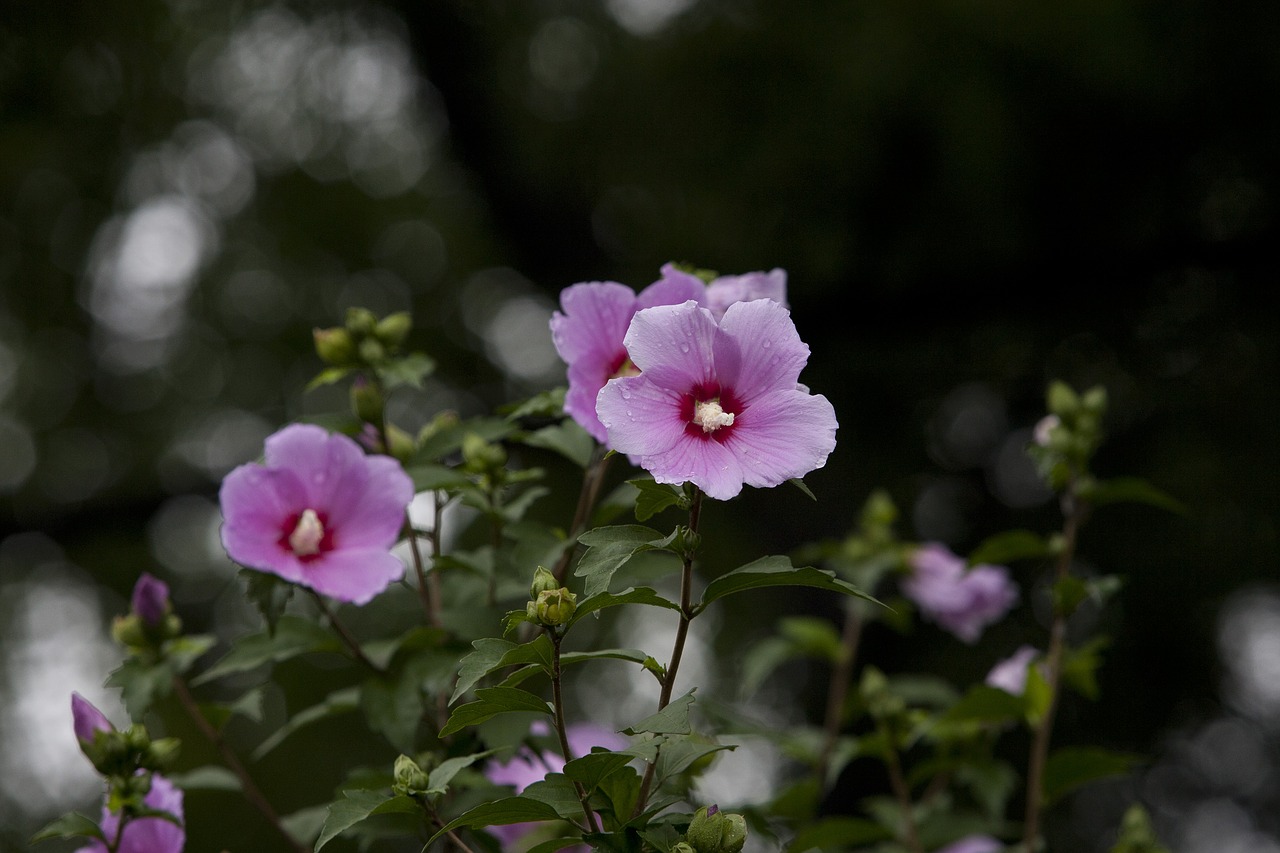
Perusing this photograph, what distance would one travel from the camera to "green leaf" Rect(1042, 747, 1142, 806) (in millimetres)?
1132

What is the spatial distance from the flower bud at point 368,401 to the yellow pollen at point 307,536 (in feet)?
0.35

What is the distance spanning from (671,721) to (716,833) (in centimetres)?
7

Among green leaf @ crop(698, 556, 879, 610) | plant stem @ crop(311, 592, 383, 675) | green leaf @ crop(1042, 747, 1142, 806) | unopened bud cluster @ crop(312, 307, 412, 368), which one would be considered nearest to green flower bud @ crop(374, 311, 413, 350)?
unopened bud cluster @ crop(312, 307, 412, 368)

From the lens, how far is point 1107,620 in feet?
8.37

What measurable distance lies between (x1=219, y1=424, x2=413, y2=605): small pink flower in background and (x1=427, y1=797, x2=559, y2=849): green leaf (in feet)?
0.86

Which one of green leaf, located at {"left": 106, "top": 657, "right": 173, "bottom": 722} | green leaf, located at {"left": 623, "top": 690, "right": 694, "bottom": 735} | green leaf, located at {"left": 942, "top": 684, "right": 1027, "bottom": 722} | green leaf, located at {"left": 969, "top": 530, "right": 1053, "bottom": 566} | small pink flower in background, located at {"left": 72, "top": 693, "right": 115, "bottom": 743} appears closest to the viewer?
green leaf, located at {"left": 623, "top": 690, "right": 694, "bottom": 735}

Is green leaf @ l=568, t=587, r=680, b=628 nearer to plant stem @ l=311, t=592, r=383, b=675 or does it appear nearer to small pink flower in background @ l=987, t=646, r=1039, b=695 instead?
plant stem @ l=311, t=592, r=383, b=675

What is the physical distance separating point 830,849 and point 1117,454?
5.02ft

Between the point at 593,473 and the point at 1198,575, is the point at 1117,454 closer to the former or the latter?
the point at 1198,575

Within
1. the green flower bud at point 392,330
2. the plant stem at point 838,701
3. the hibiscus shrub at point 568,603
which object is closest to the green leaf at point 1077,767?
the hibiscus shrub at point 568,603

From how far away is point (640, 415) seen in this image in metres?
0.72

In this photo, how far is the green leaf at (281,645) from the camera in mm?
927

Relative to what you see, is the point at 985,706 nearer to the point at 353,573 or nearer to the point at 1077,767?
the point at 1077,767

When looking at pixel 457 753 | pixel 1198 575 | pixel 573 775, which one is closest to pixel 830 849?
pixel 457 753
